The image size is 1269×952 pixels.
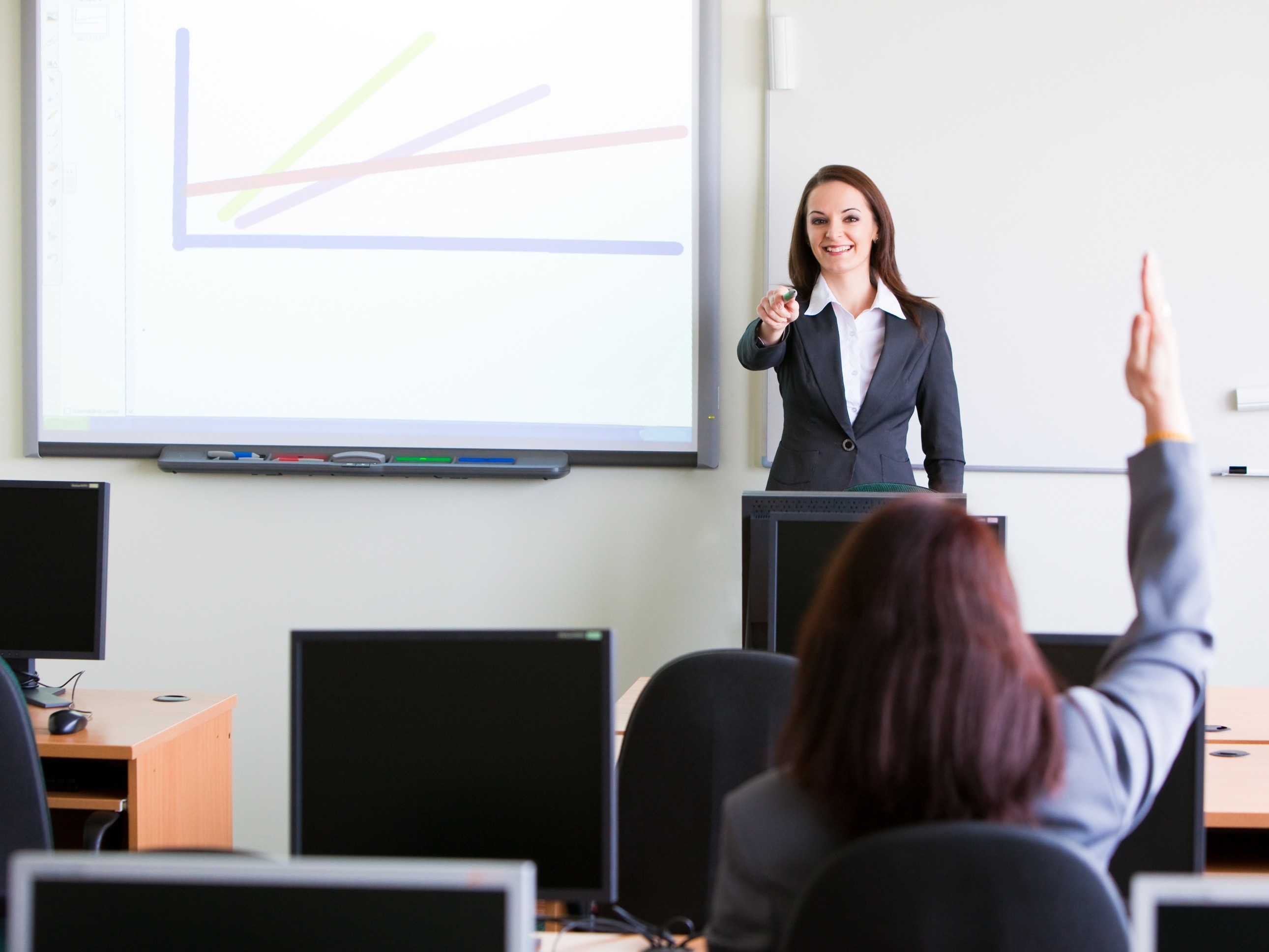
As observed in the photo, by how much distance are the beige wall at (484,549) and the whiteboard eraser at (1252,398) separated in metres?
0.22

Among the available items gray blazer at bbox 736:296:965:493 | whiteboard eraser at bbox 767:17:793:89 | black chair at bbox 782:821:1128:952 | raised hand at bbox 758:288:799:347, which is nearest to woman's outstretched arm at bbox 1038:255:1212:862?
black chair at bbox 782:821:1128:952

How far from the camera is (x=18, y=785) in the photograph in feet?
5.84

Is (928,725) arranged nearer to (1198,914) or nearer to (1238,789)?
(1198,914)

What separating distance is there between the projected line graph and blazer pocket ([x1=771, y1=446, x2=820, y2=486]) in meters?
0.70

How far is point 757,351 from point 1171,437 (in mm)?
1801

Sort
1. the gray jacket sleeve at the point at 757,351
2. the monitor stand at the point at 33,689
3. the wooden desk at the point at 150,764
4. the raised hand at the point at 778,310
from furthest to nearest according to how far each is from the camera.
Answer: the gray jacket sleeve at the point at 757,351 → the raised hand at the point at 778,310 → the monitor stand at the point at 33,689 → the wooden desk at the point at 150,764

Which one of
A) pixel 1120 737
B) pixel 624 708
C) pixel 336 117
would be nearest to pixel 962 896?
pixel 1120 737

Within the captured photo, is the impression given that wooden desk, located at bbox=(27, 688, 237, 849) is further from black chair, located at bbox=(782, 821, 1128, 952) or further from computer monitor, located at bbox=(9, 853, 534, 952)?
black chair, located at bbox=(782, 821, 1128, 952)

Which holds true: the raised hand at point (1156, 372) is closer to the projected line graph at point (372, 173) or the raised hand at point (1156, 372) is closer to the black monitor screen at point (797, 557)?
the black monitor screen at point (797, 557)

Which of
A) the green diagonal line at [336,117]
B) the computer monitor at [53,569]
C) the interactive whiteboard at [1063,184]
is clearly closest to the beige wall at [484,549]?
the interactive whiteboard at [1063,184]

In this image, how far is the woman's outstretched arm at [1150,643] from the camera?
919 millimetres

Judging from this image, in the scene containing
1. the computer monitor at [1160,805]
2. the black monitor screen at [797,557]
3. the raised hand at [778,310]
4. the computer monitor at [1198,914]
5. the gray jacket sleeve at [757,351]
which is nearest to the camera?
the computer monitor at [1198,914]

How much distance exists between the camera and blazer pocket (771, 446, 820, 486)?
289 centimetres

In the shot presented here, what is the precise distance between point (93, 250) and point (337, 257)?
2.41 feet
